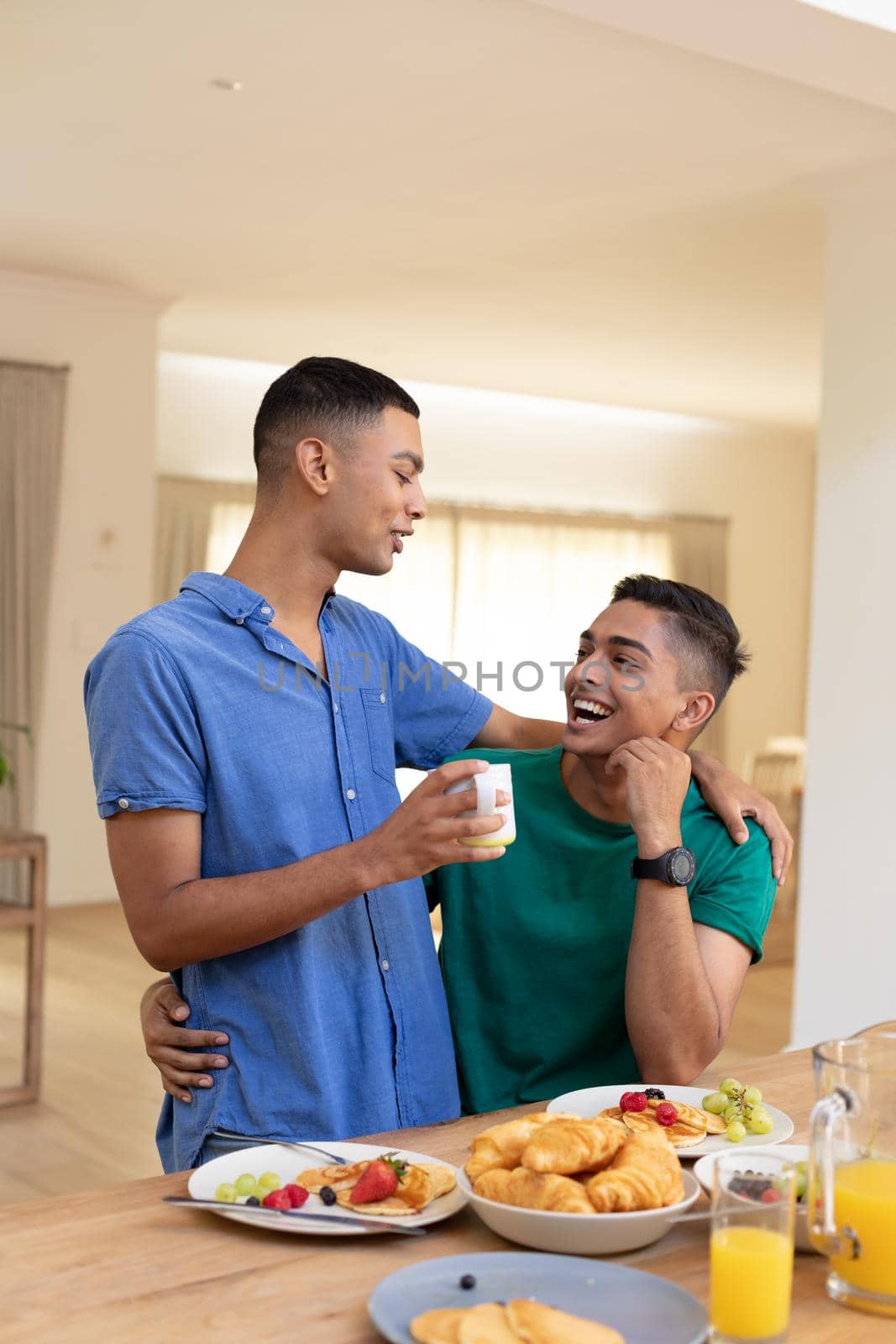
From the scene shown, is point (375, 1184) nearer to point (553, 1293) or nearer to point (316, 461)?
point (553, 1293)

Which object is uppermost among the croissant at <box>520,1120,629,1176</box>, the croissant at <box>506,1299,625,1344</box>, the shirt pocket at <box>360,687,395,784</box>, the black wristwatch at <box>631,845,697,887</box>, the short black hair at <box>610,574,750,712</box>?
the short black hair at <box>610,574,750,712</box>

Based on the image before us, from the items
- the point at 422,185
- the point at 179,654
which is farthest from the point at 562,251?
the point at 179,654

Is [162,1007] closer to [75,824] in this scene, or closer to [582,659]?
Answer: [582,659]

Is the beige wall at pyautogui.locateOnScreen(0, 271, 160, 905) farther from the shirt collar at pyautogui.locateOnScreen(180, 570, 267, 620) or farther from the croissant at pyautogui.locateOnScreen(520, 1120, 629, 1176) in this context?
the croissant at pyautogui.locateOnScreen(520, 1120, 629, 1176)

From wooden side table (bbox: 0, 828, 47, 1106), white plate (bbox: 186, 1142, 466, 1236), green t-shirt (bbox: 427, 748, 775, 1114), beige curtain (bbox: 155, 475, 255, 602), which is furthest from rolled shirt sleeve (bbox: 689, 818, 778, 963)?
beige curtain (bbox: 155, 475, 255, 602)

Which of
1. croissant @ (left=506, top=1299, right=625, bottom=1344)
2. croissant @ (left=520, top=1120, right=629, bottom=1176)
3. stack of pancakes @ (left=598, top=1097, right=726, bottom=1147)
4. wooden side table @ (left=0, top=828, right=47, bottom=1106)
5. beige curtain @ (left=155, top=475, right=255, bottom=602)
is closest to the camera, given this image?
croissant @ (left=506, top=1299, right=625, bottom=1344)

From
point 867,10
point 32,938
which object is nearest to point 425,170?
point 867,10

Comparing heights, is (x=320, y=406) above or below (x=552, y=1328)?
above

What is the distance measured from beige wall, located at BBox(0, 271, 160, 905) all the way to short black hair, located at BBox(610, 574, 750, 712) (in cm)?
550

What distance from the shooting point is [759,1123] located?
1.43 meters

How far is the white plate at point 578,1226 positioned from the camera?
1130mm

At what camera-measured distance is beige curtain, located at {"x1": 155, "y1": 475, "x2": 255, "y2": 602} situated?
8.66 m

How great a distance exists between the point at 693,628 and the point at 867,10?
74.9 inches

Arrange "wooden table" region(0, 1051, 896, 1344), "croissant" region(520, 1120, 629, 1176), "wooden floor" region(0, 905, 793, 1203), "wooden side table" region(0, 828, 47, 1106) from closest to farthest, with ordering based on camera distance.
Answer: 1. "wooden table" region(0, 1051, 896, 1344)
2. "croissant" region(520, 1120, 629, 1176)
3. "wooden floor" region(0, 905, 793, 1203)
4. "wooden side table" region(0, 828, 47, 1106)
